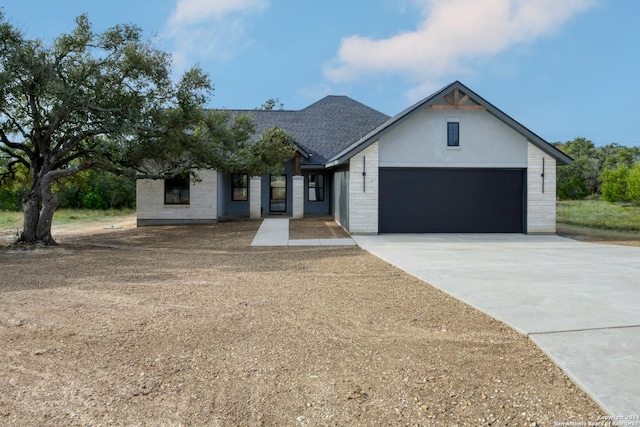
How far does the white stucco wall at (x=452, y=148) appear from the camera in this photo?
16.6 metres

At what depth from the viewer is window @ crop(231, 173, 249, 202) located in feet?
82.4

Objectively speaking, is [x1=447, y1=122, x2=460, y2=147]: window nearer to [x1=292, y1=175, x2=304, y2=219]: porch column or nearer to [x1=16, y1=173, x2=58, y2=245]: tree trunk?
[x1=292, y1=175, x2=304, y2=219]: porch column

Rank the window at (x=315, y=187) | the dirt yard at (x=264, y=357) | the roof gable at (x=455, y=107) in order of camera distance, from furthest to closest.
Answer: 1. the window at (x=315, y=187)
2. the roof gable at (x=455, y=107)
3. the dirt yard at (x=264, y=357)

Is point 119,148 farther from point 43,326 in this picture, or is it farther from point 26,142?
point 43,326

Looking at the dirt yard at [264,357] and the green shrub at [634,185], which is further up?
the green shrub at [634,185]

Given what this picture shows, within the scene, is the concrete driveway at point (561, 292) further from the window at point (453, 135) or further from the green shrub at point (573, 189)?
the green shrub at point (573, 189)

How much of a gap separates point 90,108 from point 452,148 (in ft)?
37.9

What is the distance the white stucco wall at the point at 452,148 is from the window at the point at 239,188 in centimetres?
1044

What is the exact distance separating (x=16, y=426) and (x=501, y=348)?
167 inches

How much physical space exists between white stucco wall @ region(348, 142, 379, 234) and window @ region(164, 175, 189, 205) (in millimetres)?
8323

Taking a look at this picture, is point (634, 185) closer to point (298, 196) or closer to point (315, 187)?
point (315, 187)

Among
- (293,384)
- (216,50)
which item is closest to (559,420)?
(293,384)

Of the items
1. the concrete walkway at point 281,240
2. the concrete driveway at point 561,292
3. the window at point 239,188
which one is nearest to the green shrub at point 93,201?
the window at point 239,188

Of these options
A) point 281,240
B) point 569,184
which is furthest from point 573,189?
point 281,240
